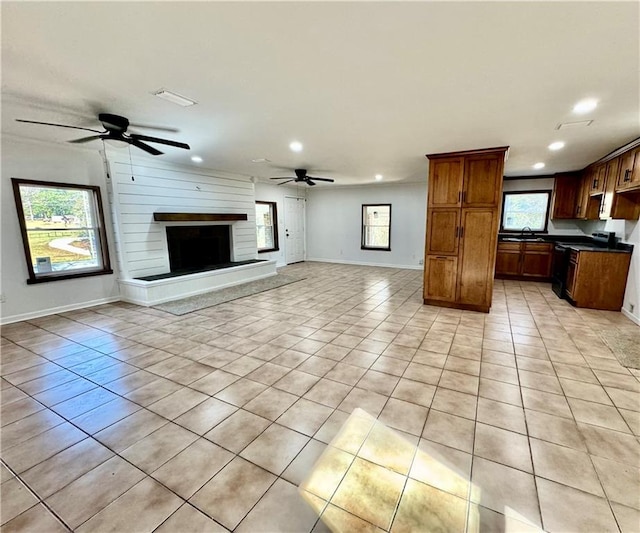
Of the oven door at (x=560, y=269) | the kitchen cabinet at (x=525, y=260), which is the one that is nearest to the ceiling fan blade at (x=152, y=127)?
the oven door at (x=560, y=269)

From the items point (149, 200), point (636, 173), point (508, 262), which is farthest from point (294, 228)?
point (636, 173)

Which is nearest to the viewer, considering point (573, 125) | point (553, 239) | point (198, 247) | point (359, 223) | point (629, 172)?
point (573, 125)

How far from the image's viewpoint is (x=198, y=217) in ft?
19.7

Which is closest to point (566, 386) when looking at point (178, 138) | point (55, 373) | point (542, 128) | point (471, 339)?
point (471, 339)

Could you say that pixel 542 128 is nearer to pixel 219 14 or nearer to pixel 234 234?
pixel 219 14

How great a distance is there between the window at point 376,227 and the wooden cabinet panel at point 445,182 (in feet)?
12.9

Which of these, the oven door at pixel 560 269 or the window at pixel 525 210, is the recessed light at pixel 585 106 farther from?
the window at pixel 525 210

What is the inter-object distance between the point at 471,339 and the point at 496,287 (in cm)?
317

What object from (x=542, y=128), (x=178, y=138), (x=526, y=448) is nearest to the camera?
(x=526, y=448)

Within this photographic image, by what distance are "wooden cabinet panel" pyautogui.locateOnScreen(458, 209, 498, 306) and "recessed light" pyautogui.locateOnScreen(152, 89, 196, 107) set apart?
3.94 m

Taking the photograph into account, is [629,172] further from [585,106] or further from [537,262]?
[537,262]

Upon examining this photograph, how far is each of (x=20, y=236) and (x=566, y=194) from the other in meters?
9.99

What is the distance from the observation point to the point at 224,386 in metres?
2.59

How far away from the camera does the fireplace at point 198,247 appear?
595 cm
